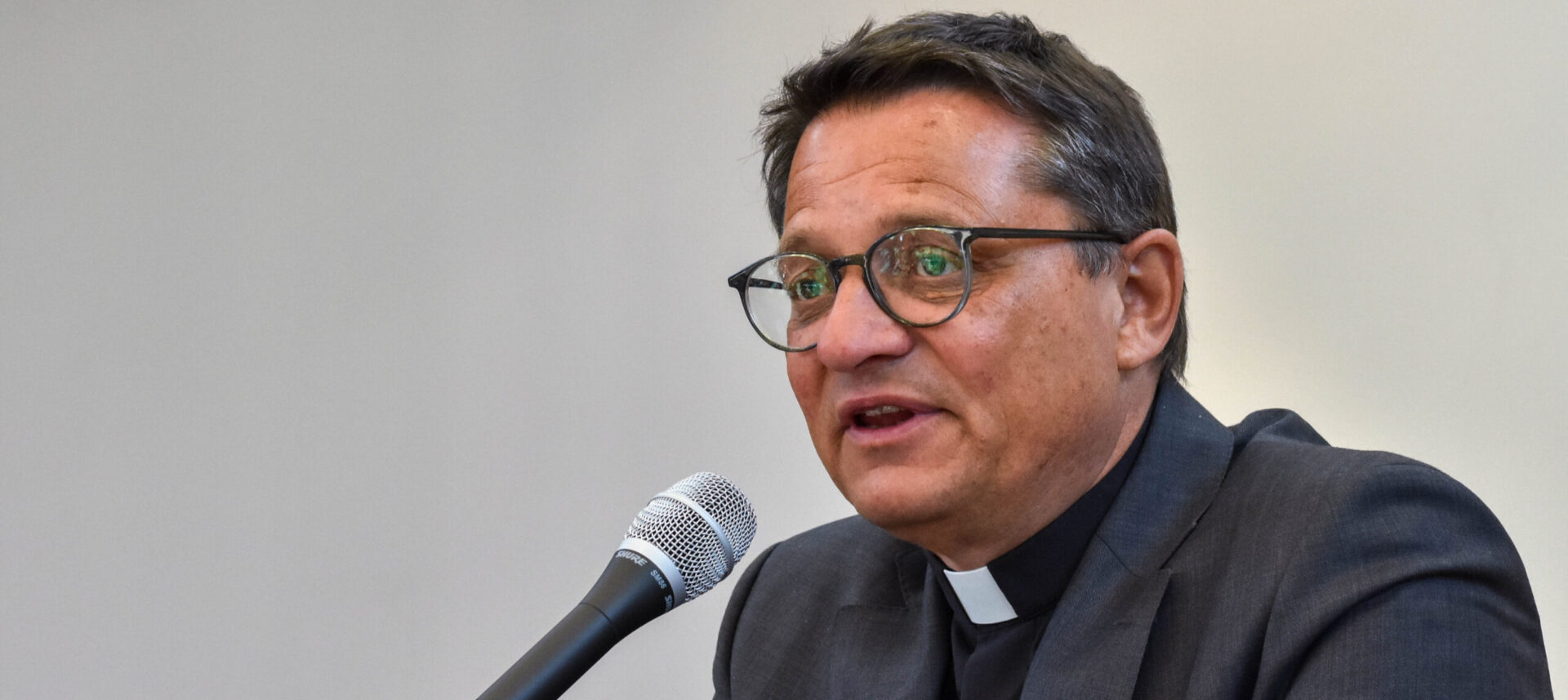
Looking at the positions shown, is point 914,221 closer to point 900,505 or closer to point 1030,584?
point 900,505

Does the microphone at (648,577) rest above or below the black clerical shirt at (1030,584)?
above

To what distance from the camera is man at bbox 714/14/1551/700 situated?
1.23m

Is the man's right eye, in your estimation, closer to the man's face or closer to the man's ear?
the man's face

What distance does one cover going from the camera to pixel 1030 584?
1.58m

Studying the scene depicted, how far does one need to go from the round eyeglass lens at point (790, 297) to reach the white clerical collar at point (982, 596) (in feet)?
1.16

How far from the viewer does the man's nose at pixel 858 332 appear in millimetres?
1398

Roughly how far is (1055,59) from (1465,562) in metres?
0.76

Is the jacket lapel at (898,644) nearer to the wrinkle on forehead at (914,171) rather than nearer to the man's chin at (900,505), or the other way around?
the man's chin at (900,505)

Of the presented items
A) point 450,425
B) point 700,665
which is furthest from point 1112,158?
point 450,425

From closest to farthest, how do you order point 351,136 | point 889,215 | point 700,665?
1. point 889,215
2. point 700,665
3. point 351,136

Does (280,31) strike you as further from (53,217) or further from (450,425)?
(450,425)

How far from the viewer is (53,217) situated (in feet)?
9.86

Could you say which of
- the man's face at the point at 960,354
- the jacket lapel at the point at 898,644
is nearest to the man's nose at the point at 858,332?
the man's face at the point at 960,354

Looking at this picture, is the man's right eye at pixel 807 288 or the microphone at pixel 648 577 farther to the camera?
the man's right eye at pixel 807 288
